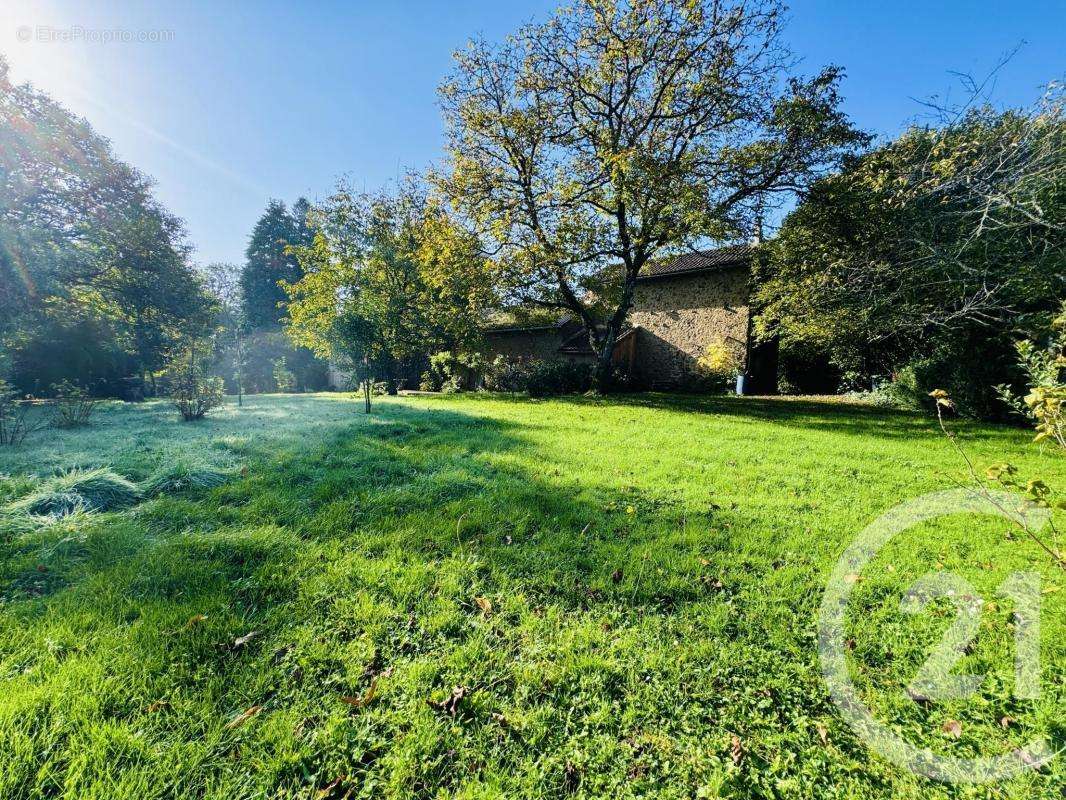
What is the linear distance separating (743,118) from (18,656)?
17.2 meters

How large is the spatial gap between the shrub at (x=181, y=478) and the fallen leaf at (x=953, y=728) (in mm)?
6114

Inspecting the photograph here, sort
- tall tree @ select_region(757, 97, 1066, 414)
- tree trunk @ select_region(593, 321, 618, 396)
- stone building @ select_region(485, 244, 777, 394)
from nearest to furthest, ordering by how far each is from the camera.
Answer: tall tree @ select_region(757, 97, 1066, 414) → tree trunk @ select_region(593, 321, 618, 396) → stone building @ select_region(485, 244, 777, 394)

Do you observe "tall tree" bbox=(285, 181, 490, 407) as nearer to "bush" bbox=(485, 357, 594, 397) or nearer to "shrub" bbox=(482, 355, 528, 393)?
"shrub" bbox=(482, 355, 528, 393)

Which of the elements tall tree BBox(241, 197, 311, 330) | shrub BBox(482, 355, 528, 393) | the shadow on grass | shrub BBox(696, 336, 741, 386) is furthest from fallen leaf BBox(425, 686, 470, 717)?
tall tree BBox(241, 197, 311, 330)

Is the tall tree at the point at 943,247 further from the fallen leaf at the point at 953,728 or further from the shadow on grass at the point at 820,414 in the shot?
the fallen leaf at the point at 953,728

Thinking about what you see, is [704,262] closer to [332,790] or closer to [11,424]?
[332,790]

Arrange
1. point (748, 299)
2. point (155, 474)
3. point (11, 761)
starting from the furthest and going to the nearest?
point (748, 299) → point (155, 474) → point (11, 761)

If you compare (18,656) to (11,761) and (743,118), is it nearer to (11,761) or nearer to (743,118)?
(11,761)

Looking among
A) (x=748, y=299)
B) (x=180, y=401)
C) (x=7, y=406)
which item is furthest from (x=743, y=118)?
(x=7, y=406)

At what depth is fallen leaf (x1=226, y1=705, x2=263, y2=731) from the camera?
1.75m

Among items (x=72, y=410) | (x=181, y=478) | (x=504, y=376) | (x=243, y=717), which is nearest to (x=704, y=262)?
(x=504, y=376)

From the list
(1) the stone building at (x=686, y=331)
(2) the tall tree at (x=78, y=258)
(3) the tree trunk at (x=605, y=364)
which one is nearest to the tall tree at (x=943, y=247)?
(1) the stone building at (x=686, y=331)

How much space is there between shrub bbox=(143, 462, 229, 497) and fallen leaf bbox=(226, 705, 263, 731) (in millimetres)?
3455

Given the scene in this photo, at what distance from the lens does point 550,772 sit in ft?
5.49
